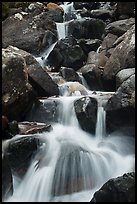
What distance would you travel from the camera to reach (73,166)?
6.28m

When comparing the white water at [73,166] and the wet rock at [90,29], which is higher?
the wet rock at [90,29]

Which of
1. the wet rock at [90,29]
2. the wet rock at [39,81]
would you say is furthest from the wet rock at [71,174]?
the wet rock at [90,29]

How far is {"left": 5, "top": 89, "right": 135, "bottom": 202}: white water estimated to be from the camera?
6012 millimetres

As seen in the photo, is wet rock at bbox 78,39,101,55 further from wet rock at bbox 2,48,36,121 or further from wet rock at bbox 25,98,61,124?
wet rock at bbox 2,48,36,121

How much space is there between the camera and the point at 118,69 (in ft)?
32.0

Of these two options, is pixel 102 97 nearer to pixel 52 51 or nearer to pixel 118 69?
pixel 118 69

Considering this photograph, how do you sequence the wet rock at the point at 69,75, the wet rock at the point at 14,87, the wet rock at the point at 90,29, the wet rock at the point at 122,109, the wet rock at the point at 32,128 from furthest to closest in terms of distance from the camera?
1. the wet rock at the point at 90,29
2. the wet rock at the point at 69,75
3. the wet rock at the point at 14,87
4. the wet rock at the point at 122,109
5. the wet rock at the point at 32,128

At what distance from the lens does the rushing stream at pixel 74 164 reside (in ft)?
19.7

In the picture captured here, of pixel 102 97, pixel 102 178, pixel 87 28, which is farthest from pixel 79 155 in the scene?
pixel 87 28

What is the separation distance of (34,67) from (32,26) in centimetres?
454

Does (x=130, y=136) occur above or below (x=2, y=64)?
below

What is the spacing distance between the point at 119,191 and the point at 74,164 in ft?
5.11

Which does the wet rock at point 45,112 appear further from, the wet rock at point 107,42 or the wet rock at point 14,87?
the wet rock at point 107,42

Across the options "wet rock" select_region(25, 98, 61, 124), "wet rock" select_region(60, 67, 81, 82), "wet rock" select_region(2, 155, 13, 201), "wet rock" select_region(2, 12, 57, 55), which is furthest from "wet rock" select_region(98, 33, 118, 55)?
"wet rock" select_region(2, 155, 13, 201)
